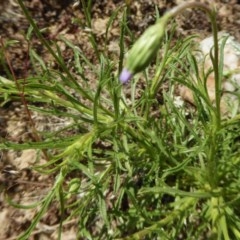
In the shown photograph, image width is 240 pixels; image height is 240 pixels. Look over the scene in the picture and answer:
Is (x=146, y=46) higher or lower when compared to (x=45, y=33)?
lower

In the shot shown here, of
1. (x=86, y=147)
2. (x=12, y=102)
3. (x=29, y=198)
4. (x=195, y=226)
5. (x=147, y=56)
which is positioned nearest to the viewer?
(x=147, y=56)

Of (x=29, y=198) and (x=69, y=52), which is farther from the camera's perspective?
(x=69, y=52)

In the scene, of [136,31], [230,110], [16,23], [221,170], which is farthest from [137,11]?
[221,170]

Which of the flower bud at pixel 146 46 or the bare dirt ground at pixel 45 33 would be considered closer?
the flower bud at pixel 146 46

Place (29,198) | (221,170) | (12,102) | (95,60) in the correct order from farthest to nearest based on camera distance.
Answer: (95,60) → (12,102) → (29,198) → (221,170)

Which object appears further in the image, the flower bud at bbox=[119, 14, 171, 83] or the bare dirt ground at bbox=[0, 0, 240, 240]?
the bare dirt ground at bbox=[0, 0, 240, 240]

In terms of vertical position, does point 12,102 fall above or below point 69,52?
below

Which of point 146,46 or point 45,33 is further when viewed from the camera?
point 45,33

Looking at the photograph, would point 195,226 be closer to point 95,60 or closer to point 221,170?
point 221,170
